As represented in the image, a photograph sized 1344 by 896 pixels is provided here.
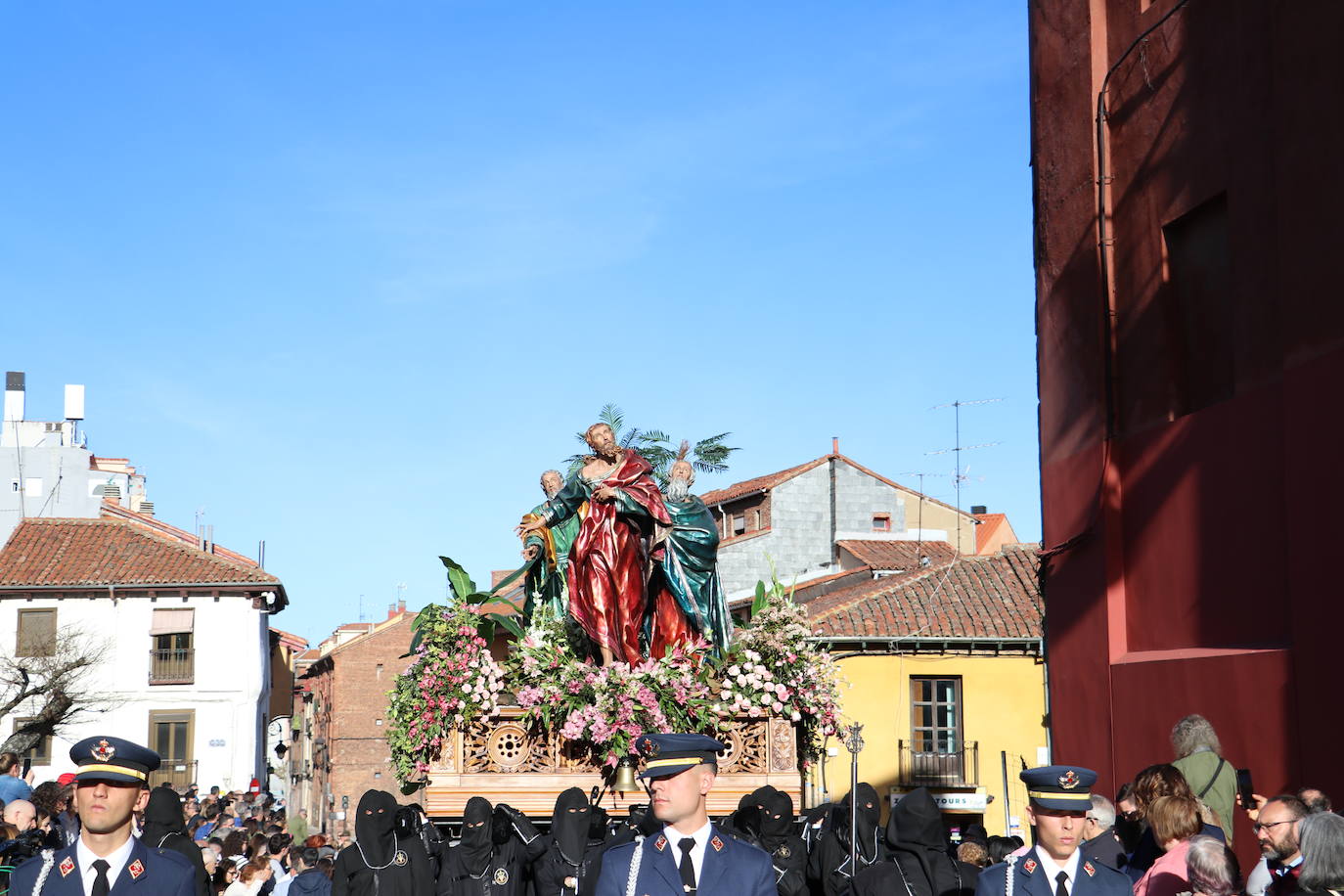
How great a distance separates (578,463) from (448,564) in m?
1.48

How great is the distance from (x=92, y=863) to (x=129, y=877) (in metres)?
0.14

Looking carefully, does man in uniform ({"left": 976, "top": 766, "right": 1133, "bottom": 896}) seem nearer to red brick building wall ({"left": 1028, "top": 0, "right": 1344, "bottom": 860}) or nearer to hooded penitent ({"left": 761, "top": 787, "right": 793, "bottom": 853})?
hooded penitent ({"left": 761, "top": 787, "right": 793, "bottom": 853})

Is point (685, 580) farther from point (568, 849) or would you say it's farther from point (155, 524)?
point (155, 524)

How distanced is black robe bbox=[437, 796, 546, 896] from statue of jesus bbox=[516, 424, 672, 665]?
2.58 m

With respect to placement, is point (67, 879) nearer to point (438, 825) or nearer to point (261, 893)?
point (261, 893)

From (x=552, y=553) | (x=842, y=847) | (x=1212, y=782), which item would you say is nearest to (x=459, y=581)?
(x=552, y=553)

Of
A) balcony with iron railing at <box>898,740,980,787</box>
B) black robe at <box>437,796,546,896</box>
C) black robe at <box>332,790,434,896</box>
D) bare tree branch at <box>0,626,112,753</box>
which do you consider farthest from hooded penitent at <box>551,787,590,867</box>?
bare tree branch at <box>0,626,112,753</box>

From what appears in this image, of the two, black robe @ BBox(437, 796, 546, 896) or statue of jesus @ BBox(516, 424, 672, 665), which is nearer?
black robe @ BBox(437, 796, 546, 896)

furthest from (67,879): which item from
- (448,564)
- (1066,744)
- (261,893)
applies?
(1066,744)

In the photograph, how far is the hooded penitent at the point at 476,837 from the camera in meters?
10.7

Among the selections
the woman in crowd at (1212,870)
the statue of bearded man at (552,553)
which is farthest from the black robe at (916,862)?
the statue of bearded man at (552,553)

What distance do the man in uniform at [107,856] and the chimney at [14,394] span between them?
4986cm

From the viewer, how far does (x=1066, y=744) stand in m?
14.0

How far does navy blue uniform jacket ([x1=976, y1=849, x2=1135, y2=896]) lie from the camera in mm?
6102
